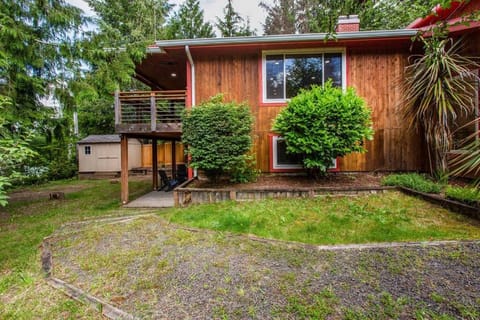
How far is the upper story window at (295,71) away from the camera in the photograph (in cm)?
680

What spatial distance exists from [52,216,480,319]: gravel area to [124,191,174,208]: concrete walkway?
7.53ft

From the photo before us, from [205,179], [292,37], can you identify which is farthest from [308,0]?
[205,179]

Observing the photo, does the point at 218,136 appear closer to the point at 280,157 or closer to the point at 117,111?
the point at 280,157

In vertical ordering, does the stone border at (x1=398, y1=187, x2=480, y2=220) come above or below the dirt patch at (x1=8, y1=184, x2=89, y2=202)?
above

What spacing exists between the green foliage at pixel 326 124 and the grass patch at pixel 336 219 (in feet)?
3.62

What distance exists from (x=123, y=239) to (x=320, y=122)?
14.3ft

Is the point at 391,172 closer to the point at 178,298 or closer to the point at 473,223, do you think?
the point at 473,223

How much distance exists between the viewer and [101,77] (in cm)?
573

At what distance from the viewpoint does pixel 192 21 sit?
20.6 m

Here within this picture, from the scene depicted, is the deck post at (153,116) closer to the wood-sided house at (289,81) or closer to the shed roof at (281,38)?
the wood-sided house at (289,81)

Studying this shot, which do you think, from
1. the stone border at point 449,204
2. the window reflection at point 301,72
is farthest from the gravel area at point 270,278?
the window reflection at point 301,72

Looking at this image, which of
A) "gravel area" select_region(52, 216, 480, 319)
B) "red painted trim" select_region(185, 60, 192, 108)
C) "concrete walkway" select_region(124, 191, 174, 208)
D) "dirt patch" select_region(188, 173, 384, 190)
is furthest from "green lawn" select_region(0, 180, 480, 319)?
"red painted trim" select_region(185, 60, 192, 108)

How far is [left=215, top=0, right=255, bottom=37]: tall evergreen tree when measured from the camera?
2056 cm

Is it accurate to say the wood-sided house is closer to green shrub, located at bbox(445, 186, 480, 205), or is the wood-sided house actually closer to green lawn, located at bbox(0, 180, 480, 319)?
green lawn, located at bbox(0, 180, 480, 319)
